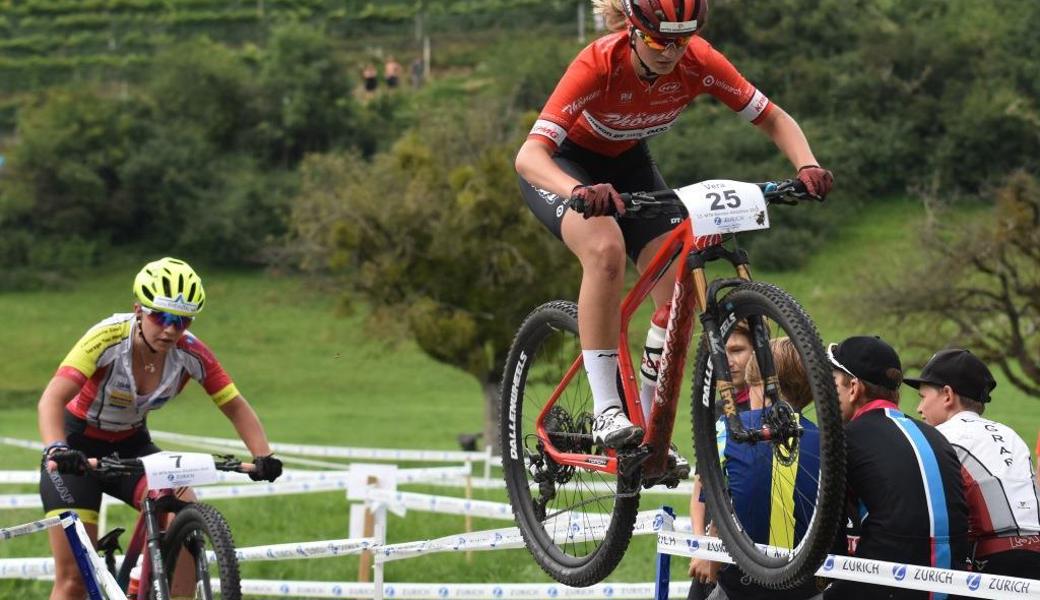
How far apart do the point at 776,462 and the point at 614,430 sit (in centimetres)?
77

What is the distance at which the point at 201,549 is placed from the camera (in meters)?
7.15

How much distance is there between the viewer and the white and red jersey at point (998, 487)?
600 centimetres

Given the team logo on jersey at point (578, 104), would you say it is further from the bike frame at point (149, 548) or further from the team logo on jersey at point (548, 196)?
the bike frame at point (149, 548)

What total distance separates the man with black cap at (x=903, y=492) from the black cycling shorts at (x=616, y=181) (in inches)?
38.2

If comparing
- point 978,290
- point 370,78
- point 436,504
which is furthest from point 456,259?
point 370,78

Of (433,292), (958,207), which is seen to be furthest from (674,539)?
(958,207)

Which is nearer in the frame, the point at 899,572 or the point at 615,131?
the point at 899,572

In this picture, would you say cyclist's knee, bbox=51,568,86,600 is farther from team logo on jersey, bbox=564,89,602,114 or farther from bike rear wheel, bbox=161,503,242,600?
team logo on jersey, bbox=564,89,602,114

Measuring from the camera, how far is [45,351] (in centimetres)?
5962

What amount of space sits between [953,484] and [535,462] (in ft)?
6.58

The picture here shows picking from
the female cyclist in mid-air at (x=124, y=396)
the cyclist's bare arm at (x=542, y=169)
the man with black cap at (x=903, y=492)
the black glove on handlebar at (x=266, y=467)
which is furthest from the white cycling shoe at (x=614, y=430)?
the female cyclist in mid-air at (x=124, y=396)

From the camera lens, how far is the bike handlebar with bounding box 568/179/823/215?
208 inches

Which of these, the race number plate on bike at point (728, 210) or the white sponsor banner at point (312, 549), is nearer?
the race number plate on bike at point (728, 210)

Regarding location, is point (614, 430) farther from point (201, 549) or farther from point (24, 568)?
point (24, 568)
